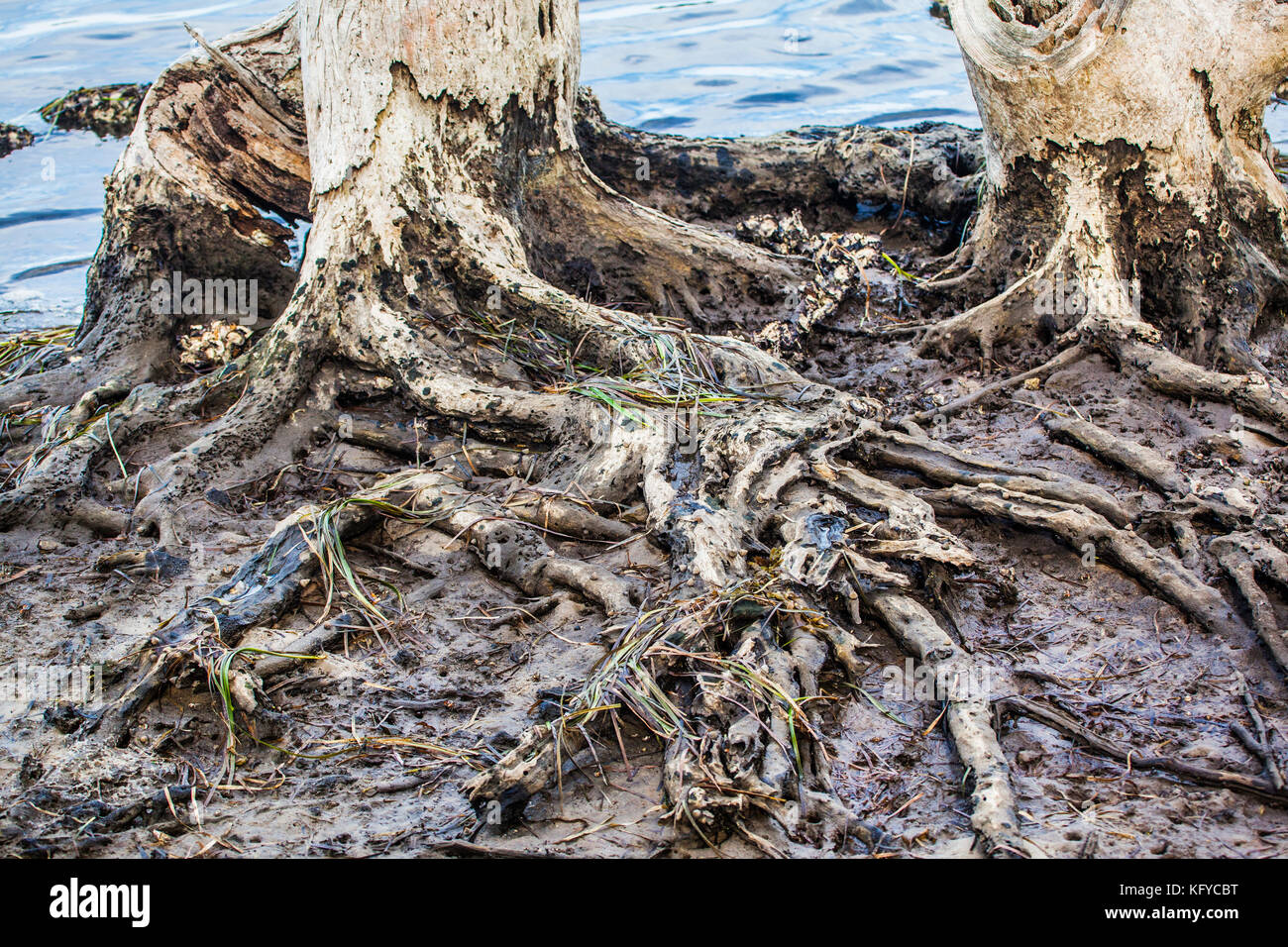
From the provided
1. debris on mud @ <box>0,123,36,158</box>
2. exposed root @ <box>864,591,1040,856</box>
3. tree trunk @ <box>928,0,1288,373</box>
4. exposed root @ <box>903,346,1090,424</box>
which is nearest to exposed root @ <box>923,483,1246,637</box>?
exposed root @ <box>864,591,1040,856</box>

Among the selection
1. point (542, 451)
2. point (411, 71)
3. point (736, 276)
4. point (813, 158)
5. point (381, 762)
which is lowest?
point (381, 762)

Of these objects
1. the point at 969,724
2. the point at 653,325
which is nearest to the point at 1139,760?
the point at 969,724

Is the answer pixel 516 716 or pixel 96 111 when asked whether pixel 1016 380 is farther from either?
pixel 96 111

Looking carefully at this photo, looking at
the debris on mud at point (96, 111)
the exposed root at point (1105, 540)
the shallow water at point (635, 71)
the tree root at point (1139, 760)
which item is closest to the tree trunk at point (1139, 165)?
the exposed root at point (1105, 540)

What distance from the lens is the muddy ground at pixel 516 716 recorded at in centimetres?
281

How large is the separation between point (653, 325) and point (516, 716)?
2392 millimetres

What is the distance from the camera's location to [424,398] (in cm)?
489

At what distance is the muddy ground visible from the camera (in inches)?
111

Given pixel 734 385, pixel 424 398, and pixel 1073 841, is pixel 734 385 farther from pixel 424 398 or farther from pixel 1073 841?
pixel 1073 841

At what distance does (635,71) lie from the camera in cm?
1337

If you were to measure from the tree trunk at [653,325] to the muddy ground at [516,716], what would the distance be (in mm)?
100

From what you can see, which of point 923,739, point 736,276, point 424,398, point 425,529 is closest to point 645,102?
point 736,276

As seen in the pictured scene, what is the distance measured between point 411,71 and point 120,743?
3258 millimetres

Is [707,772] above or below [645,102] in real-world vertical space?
below
